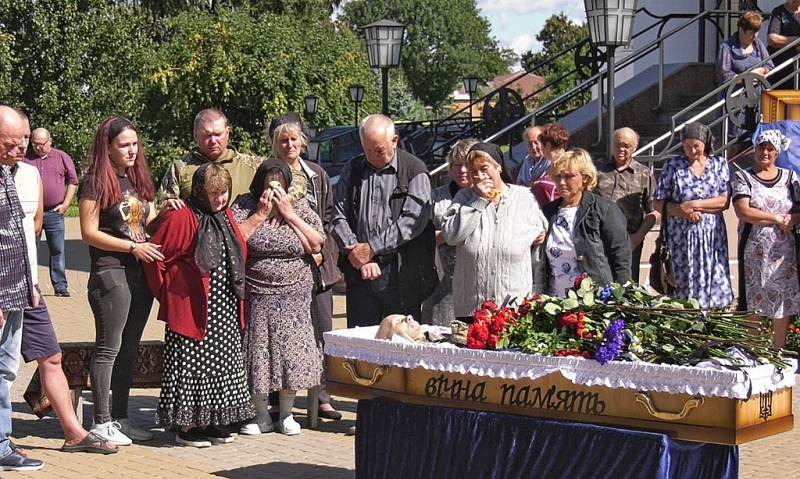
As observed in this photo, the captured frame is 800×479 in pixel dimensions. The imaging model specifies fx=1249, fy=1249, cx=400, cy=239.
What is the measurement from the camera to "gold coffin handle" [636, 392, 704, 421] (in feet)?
16.1

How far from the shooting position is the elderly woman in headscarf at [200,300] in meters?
7.29

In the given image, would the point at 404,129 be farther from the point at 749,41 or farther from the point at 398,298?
the point at 398,298

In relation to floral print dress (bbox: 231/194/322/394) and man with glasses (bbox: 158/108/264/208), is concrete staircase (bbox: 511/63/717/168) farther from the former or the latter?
floral print dress (bbox: 231/194/322/394)

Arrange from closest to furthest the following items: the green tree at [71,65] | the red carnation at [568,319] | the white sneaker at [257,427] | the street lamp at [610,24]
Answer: the red carnation at [568,319] < the white sneaker at [257,427] < the street lamp at [610,24] < the green tree at [71,65]

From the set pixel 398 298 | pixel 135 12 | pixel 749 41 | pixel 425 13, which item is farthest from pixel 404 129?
pixel 425 13

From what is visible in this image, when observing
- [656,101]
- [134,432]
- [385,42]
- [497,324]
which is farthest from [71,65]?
[497,324]

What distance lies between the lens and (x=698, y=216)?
892 centimetres

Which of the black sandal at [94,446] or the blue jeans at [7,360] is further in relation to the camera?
the black sandal at [94,446]

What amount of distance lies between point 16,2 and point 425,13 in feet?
205

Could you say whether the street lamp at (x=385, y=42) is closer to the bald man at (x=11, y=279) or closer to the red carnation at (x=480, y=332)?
the bald man at (x=11, y=279)

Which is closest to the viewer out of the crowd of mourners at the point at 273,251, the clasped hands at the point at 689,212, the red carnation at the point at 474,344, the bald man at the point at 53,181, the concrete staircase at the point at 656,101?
the red carnation at the point at 474,344

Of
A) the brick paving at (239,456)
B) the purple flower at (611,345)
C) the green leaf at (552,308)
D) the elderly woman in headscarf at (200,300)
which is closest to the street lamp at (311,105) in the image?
the brick paving at (239,456)

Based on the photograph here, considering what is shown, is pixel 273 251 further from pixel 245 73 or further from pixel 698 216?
pixel 245 73

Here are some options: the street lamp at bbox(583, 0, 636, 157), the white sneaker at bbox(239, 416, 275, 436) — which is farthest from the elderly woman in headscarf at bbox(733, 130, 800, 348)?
the white sneaker at bbox(239, 416, 275, 436)
